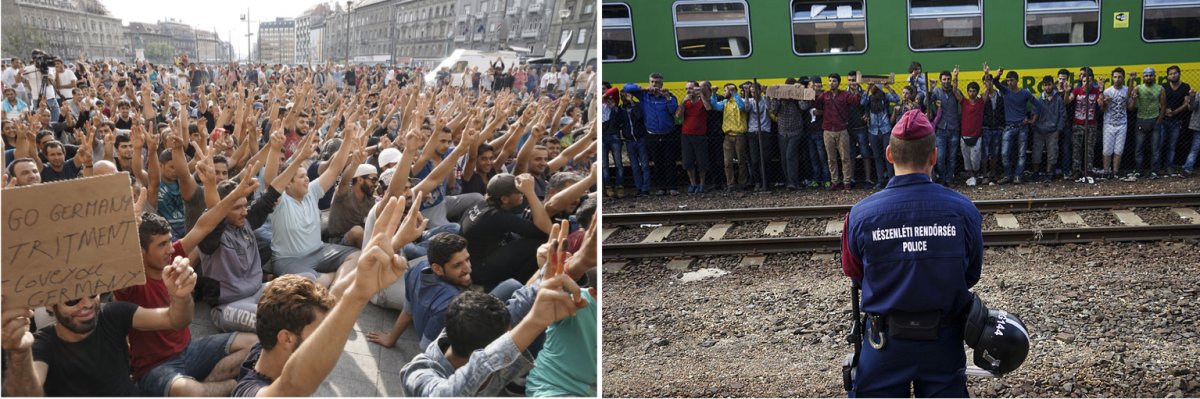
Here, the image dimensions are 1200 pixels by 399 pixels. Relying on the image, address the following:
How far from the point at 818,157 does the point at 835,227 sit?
2836 millimetres

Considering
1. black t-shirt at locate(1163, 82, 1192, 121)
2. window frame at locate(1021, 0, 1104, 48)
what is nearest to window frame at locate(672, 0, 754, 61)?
window frame at locate(1021, 0, 1104, 48)

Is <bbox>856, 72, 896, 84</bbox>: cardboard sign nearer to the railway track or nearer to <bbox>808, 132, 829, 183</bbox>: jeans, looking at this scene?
<bbox>808, 132, 829, 183</bbox>: jeans

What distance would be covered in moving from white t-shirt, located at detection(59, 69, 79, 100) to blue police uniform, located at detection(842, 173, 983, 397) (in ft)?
9.93

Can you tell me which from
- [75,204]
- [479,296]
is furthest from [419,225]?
[75,204]

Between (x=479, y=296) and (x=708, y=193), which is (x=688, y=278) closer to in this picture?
(x=708, y=193)

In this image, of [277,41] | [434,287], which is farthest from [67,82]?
[434,287]

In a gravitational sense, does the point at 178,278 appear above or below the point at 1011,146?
above

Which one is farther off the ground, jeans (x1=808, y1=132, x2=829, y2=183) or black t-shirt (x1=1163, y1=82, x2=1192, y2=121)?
black t-shirt (x1=1163, y1=82, x2=1192, y2=121)

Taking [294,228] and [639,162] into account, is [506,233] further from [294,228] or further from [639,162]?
[639,162]

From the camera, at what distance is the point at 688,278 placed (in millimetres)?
8711

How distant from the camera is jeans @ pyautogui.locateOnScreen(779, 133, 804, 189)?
1261cm

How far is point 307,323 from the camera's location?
11.5 ft

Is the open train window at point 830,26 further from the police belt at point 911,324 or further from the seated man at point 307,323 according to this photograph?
the seated man at point 307,323

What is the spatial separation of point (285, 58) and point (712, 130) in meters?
8.99
